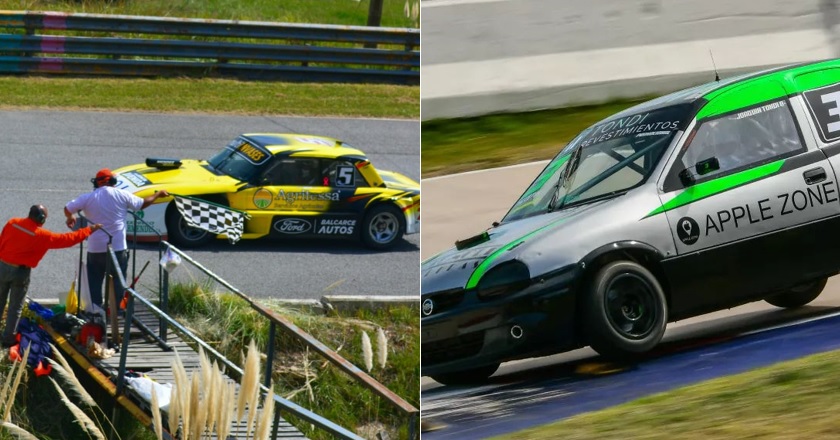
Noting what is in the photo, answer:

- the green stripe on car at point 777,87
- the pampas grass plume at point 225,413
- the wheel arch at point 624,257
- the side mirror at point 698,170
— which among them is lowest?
the pampas grass plume at point 225,413

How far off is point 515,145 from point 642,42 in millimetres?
473

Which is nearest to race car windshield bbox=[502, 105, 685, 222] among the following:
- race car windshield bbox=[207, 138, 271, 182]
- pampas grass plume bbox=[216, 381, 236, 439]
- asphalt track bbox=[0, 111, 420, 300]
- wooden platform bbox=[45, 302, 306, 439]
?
pampas grass plume bbox=[216, 381, 236, 439]

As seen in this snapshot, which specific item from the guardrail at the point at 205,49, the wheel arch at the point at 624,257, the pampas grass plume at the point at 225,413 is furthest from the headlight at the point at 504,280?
the guardrail at the point at 205,49

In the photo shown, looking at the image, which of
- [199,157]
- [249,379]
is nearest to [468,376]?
[249,379]

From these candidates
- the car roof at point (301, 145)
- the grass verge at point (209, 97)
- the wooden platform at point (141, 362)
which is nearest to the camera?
the wooden platform at point (141, 362)

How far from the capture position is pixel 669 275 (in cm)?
322

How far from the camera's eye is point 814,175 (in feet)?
10.5

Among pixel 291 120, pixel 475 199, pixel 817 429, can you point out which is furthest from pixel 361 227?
pixel 817 429

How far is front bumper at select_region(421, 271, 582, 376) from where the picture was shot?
321 cm

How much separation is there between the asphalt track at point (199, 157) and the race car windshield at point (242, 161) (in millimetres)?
1331

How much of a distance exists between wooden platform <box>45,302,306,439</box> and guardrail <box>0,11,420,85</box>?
11081mm

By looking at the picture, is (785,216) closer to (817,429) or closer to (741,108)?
(741,108)

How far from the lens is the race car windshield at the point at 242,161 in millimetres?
16500

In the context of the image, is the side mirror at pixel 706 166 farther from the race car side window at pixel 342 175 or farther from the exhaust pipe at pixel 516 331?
the race car side window at pixel 342 175
